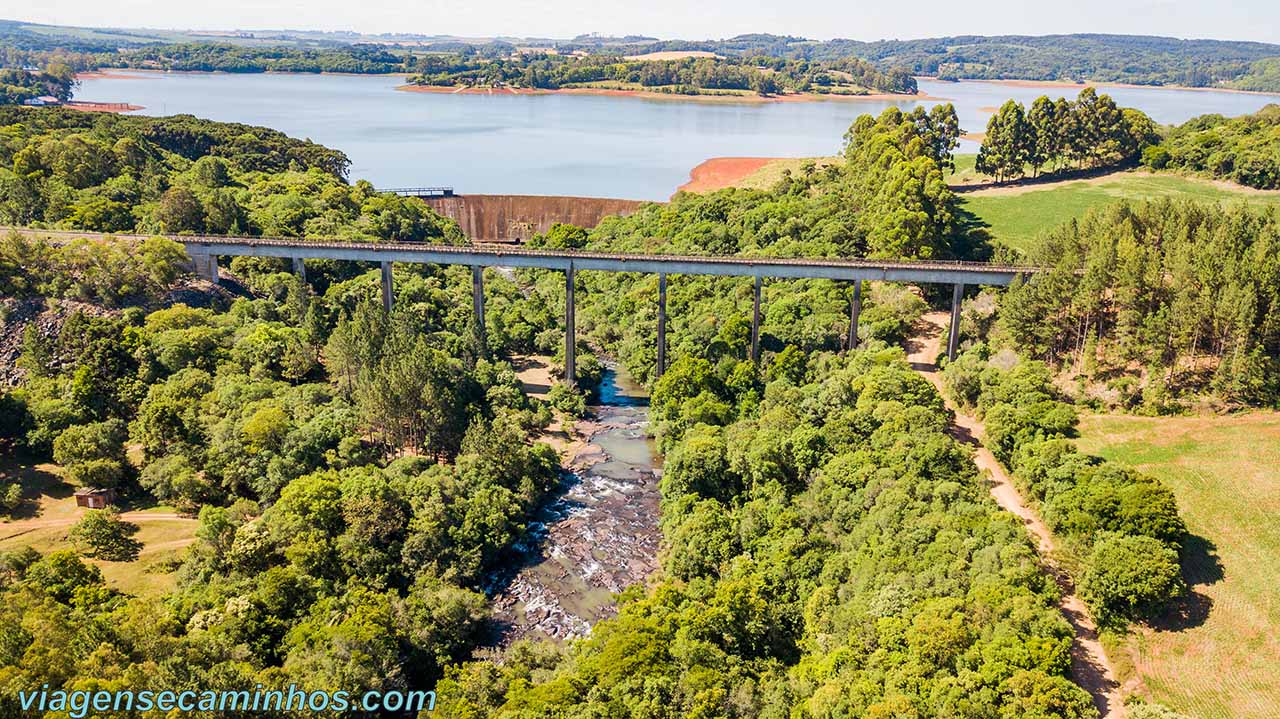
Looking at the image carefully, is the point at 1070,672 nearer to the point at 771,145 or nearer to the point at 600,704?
the point at 600,704

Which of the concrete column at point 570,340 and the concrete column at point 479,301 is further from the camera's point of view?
the concrete column at point 479,301

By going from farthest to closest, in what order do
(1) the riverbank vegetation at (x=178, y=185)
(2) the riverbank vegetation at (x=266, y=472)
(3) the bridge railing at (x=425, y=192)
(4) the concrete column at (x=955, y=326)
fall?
(3) the bridge railing at (x=425, y=192)
(1) the riverbank vegetation at (x=178, y=185)
(4) the concrete column at (x=955, y=326)
(2) the riverbank vegetation at (x=266, y=472)

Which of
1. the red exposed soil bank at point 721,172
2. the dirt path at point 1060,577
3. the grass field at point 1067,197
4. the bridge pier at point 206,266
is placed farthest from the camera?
the red exposed soil bank at point 721,172

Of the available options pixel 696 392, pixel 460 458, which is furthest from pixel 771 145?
pixel 460 458

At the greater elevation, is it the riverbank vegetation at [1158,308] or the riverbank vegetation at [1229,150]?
the riverbank vegetation at [1229,150]

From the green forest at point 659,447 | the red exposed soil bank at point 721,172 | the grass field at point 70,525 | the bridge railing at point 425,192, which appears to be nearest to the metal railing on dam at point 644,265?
the green forest at point 659,447

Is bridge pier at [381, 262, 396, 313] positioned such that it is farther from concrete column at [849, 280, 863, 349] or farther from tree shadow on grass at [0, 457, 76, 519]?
concrete column at [849, 280, 863, 349]

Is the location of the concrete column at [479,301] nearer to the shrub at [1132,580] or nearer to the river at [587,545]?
the river at [587,545]

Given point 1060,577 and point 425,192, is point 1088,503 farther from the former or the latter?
point 425,192
